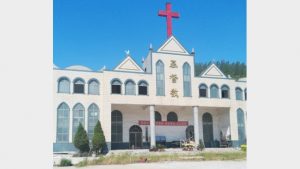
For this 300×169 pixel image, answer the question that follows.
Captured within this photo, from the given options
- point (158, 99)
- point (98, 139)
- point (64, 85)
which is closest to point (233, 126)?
point (158, 99)

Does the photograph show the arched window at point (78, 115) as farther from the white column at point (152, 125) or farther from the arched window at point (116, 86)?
the white column at point (152, 125)

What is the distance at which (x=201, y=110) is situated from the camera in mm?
12602

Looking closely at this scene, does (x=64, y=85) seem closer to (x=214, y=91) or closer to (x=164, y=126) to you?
(x=164, y=126)

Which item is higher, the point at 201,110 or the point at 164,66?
the point at 164,66

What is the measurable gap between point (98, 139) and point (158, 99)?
2640 millimetres

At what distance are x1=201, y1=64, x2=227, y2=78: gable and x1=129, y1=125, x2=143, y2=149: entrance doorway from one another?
10.3 feet

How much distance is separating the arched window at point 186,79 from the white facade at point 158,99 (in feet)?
0.25

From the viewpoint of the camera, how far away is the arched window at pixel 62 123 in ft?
33.8

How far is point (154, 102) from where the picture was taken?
11562mm

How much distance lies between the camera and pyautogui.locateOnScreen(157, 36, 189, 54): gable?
12125 millimetres

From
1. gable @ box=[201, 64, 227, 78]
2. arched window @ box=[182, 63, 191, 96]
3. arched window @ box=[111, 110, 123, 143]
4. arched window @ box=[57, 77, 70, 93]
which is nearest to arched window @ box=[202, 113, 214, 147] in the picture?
arched window @ box=[182, 63, 191, 96]
